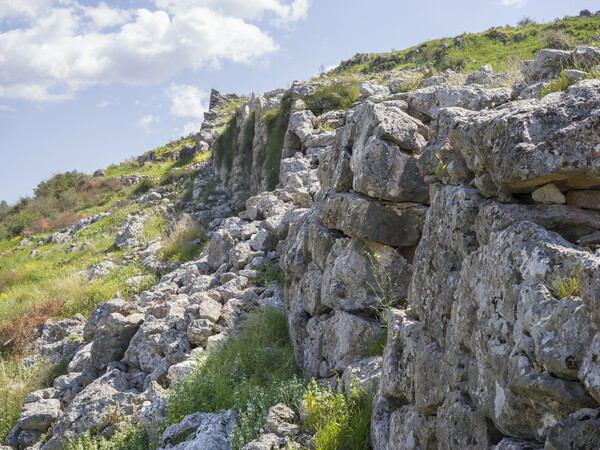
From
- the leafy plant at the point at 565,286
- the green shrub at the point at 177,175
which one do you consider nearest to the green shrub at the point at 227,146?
the green shrub at the point at 177,175

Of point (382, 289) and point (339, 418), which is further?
point (382, 289)

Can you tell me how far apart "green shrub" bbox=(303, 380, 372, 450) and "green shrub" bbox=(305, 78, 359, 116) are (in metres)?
11.7

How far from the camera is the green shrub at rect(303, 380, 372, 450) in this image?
4195mm

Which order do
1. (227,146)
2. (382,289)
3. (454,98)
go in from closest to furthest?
(382,289), (454,98), (227,146)

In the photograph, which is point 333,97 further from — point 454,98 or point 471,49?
point 471,49

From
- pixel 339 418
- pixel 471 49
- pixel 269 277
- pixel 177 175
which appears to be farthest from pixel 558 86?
pixel 471 49

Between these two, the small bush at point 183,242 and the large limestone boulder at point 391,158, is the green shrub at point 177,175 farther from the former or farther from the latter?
the large limestone boulder at point 391,158

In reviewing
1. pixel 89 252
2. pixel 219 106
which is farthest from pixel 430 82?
pixel 219 106

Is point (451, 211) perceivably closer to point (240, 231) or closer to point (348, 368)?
point (348, 368)

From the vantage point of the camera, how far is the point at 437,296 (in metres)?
3.79

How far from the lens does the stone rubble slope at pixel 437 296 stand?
8.18 ft

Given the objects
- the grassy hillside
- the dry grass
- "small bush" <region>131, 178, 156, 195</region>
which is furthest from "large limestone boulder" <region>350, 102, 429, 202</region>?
"small bush" <region>131, 178, 156, 195</region>

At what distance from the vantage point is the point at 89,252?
19.0m

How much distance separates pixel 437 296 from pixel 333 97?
12.6m
